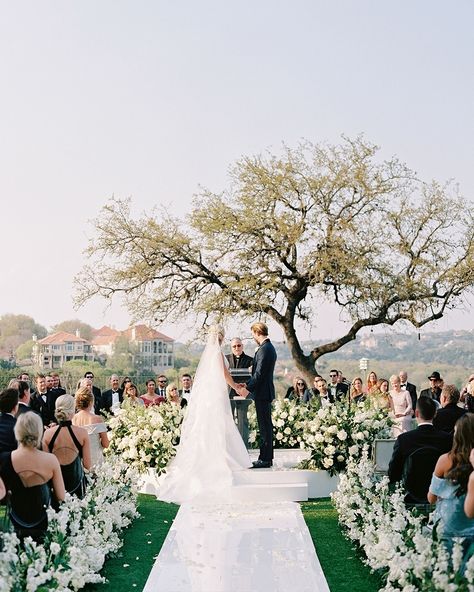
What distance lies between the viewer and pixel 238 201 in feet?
103

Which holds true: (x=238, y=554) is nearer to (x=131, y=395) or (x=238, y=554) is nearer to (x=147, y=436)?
(x=147, y=436)

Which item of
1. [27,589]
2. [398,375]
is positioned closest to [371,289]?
[398,375]

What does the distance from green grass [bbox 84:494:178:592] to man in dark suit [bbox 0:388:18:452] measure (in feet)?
4.65

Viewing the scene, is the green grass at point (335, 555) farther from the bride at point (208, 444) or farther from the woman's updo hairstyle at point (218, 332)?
the woman's updo hairstyle at point (218, 332)

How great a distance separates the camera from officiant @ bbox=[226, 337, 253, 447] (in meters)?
13.9

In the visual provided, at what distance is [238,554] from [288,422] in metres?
6.38

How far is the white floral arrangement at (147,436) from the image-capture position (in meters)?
13.5

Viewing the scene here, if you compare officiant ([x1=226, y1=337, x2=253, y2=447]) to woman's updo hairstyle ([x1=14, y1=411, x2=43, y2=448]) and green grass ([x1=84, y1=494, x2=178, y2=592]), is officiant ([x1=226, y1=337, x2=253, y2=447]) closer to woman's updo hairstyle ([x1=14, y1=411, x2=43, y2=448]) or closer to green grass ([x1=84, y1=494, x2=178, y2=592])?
green grass ([x1=84, y1=494, x2=178, y2=592])

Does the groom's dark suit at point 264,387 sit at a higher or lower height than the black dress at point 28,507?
higher

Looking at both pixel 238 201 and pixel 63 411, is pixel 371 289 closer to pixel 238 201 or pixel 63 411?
pixel 238 201

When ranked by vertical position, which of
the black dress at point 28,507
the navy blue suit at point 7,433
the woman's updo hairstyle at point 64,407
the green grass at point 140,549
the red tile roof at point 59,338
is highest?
the red tile roof at point 59,338

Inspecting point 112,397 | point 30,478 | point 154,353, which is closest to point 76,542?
point 30,478

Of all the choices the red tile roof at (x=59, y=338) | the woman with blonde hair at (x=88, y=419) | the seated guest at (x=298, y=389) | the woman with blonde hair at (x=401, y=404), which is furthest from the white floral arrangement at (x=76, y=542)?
the red tile roof at (x=59, y=338)

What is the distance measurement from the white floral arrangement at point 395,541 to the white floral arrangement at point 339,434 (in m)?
2.08
